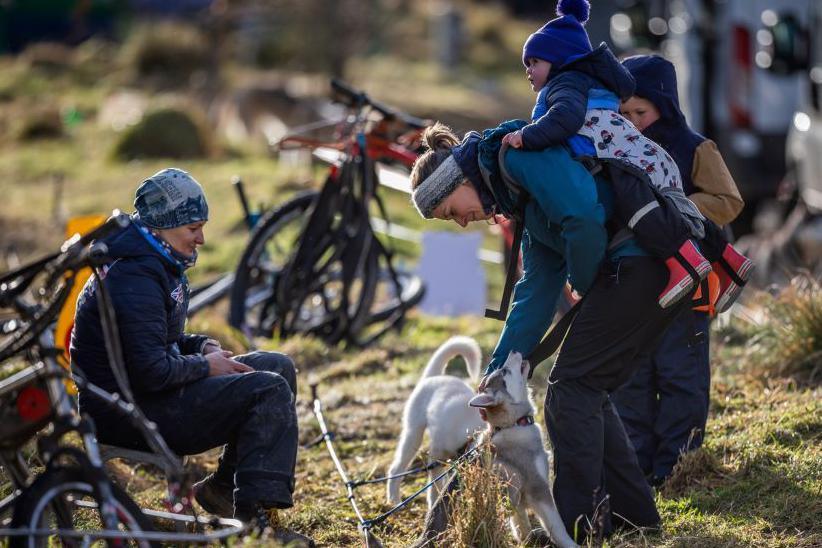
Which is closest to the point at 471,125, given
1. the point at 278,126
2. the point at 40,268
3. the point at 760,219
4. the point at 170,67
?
the point at 278,126

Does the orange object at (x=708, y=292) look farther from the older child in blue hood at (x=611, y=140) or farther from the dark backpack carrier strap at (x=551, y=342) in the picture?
the dark backpack carrier strap at (x=551, y=342)

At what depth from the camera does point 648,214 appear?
422 cm

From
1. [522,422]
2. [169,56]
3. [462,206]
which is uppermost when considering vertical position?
[462,206]

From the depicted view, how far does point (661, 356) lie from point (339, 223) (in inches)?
122

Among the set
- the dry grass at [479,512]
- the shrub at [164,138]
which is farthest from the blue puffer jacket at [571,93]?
the shrub at [164,138]

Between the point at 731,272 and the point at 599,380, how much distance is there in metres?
0.74

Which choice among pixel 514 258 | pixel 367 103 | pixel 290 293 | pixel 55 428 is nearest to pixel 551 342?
pixel 514 258

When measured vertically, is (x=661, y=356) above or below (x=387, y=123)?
below

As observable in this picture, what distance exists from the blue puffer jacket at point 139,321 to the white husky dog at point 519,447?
1.12m

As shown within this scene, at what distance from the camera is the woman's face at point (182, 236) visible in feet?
14.4

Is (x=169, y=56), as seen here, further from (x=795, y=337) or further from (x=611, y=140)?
(x=611, y=140)

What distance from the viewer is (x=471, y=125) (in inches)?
805

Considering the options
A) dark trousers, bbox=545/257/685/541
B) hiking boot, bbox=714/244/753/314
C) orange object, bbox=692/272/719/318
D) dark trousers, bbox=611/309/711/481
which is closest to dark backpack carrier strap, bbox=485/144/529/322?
dark trousers, bbox=545/257/685/541

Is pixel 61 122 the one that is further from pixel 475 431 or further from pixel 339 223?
pixel 475 431
